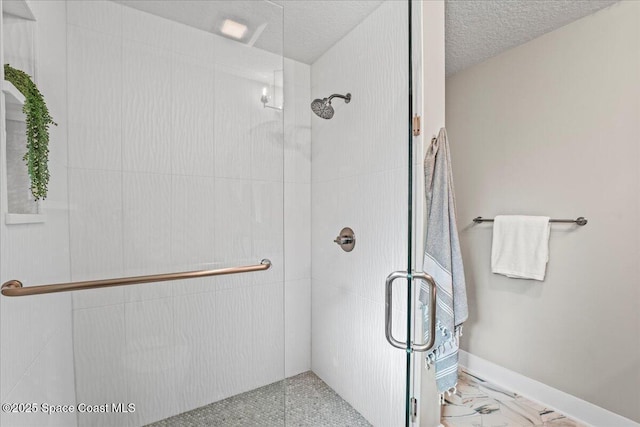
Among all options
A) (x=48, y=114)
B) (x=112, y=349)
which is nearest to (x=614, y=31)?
(x=48, y=114)

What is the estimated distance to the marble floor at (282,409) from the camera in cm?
99

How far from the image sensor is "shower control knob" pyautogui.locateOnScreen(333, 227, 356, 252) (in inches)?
53.5

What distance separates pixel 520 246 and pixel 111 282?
199 cm

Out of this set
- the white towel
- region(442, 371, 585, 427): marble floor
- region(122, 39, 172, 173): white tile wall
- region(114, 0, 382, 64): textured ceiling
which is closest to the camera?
region(122, 39, 172, 173): white tile wall

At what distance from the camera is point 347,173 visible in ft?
4.56

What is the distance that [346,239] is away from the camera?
1386 mm

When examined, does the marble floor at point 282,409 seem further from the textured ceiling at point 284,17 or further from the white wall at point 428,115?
the textured ceiling at point 284,17

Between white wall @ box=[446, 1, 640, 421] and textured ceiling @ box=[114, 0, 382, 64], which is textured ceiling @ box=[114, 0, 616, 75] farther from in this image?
white wall @ box=[446, 1, 640, 421]

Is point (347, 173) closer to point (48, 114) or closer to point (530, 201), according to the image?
point (48, 114)

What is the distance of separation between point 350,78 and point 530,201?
1.30 m

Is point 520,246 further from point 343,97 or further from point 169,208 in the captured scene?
point 169,208

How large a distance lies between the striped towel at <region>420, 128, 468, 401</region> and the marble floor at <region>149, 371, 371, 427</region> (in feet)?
1.36

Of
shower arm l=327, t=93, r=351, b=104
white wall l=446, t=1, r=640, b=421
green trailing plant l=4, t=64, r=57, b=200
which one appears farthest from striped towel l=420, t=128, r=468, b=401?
green trailing plant l=4, t=64, r=57, b=200

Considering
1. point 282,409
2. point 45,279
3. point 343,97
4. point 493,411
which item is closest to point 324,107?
point 343,97
